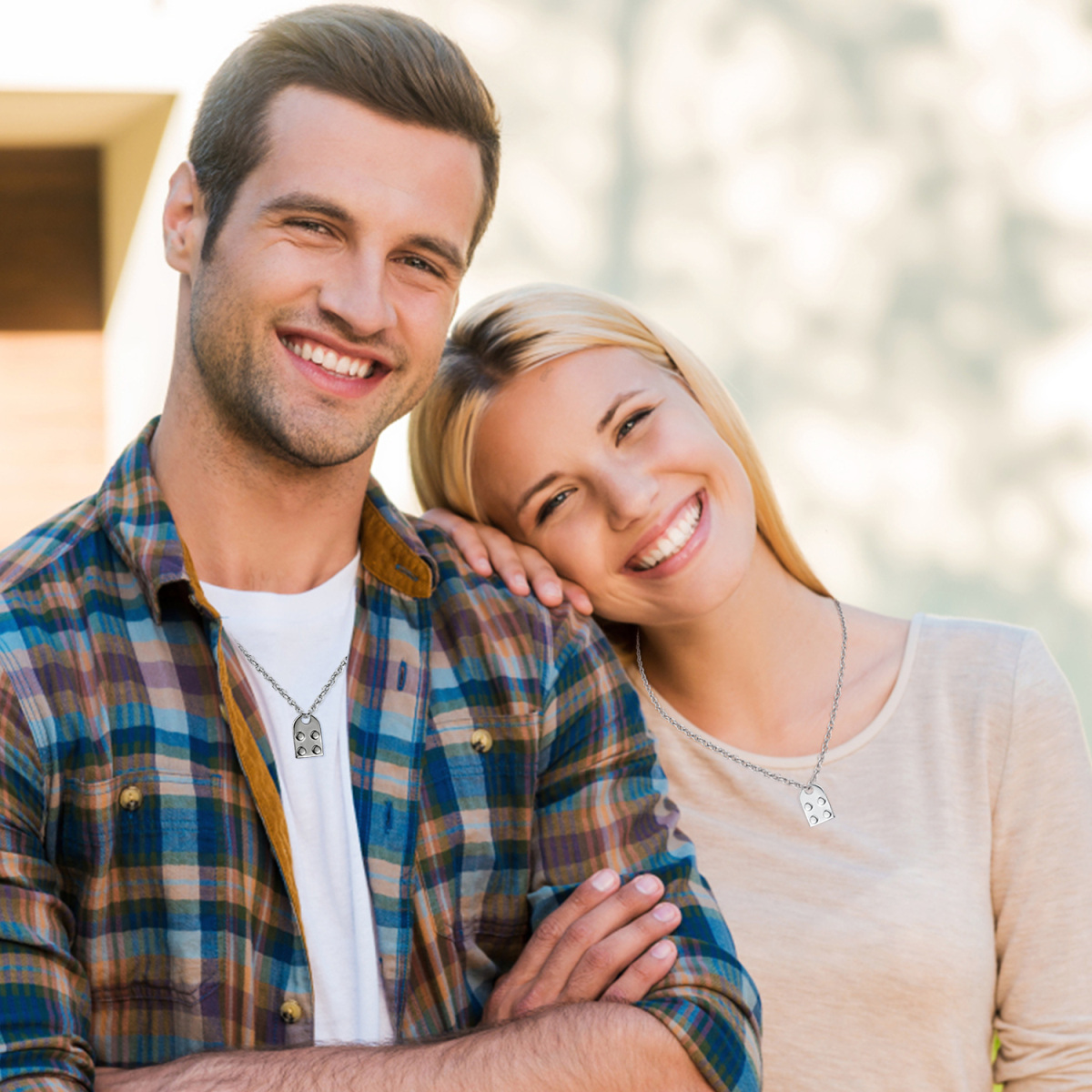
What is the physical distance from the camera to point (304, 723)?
185 cm

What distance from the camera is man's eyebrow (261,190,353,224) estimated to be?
5.95 ft

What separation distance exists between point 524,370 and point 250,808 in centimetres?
90

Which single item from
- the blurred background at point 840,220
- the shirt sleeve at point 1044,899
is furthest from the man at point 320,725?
the blurred background at point 840,220

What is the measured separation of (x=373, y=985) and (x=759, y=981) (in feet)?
2.06

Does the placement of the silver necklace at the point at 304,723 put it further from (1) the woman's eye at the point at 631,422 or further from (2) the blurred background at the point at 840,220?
(2) the blurred background at the point at 840,220

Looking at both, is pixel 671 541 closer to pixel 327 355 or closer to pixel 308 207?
pixel 327 355

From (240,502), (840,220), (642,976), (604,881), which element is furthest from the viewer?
(840,220)

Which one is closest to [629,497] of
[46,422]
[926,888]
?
[926,888]

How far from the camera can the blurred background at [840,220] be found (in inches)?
146

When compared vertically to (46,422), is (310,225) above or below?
above

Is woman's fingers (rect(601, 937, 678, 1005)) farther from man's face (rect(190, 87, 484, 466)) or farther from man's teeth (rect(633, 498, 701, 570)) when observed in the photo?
man's face (rect(190, 87, 484, 466))

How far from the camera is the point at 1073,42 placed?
145 inches

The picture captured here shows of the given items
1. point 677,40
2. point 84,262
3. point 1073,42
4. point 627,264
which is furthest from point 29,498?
point 1073,42

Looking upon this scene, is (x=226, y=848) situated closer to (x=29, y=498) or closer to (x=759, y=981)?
(x=759, y=981)
